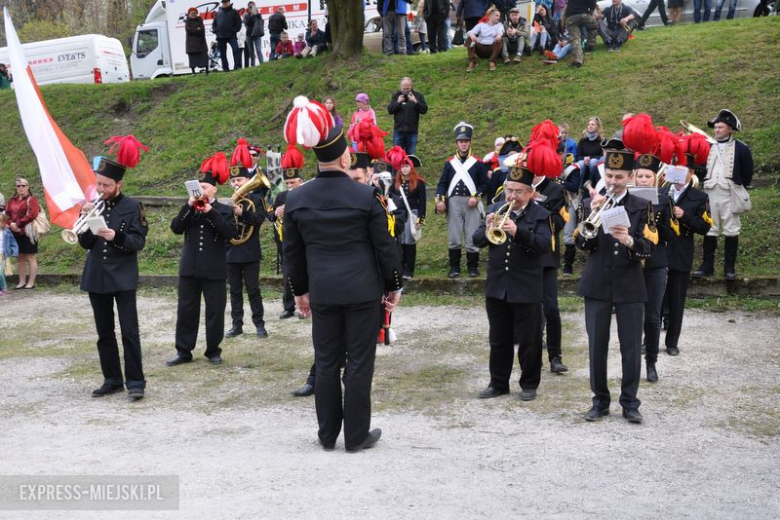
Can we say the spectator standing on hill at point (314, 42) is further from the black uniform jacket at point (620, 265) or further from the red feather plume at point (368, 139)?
the black uniform jacket at point (620, 265)

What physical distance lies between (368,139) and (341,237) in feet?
7.36

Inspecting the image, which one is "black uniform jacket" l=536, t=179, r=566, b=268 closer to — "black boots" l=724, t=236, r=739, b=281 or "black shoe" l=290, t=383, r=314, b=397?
"black shoe" l=290, t=383, r=314, b=397

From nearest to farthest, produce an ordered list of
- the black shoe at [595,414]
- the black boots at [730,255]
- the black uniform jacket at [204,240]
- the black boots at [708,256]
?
the black shoe at [595,414] < the black uniform jacket at [204,240] < the black boots at [730,255] < the black boots at [708,256]

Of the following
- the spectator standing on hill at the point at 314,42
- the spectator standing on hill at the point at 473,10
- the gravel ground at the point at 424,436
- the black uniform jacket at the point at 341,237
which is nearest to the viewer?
the gravel ground at the point at 424,436

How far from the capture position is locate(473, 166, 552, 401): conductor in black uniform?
24.5 ft

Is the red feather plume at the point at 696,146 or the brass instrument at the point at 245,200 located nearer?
the red feather plume at the point at 696,146

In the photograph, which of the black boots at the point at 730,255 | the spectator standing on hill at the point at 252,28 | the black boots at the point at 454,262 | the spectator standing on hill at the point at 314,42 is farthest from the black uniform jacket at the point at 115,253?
the spectator standing on hill at the point at 252,28

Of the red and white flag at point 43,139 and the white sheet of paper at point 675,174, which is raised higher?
the red and white flag at point 43,139

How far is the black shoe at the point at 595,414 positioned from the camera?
22.8 ft

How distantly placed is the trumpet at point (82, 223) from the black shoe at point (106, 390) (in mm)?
1373

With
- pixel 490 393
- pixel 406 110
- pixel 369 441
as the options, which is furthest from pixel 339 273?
pixel 406 110

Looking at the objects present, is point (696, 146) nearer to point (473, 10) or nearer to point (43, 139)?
point (43, 139)

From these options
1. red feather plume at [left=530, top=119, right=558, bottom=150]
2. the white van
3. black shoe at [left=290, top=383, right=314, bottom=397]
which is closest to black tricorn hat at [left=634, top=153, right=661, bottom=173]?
red feather plume at [left=530, top=119, right=558, bottom=150]

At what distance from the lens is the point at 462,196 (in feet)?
44.1
